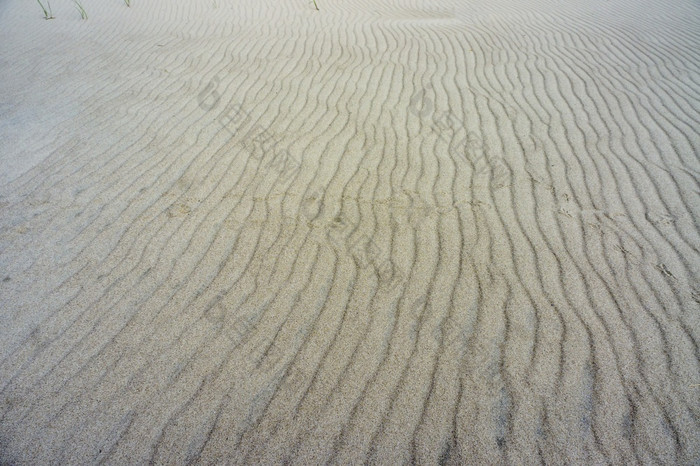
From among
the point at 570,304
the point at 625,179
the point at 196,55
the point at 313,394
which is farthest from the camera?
the point at 196,55

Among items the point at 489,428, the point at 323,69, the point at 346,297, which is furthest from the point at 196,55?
the point at 489,428

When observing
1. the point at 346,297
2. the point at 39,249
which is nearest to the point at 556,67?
the point at 346,297

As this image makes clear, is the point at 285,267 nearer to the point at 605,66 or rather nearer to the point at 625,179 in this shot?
the point at 625,179

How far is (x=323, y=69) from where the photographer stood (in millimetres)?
5926

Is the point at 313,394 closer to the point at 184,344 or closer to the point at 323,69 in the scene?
the point at 184,344

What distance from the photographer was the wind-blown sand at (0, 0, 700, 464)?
198 cm

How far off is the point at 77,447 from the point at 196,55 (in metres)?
6.09

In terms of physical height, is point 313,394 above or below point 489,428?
below

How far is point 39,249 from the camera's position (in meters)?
2.98

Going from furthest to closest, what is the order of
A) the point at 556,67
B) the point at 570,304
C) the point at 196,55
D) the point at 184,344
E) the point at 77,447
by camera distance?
the point at 196,55 → the point at 556,67 → the point at 570,304 → the point at 184,344 → the point at 77,447

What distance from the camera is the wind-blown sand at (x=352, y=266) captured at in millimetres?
1982

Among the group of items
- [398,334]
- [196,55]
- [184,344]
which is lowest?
[196,55]

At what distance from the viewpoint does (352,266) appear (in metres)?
2.83

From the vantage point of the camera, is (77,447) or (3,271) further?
(3,271)
